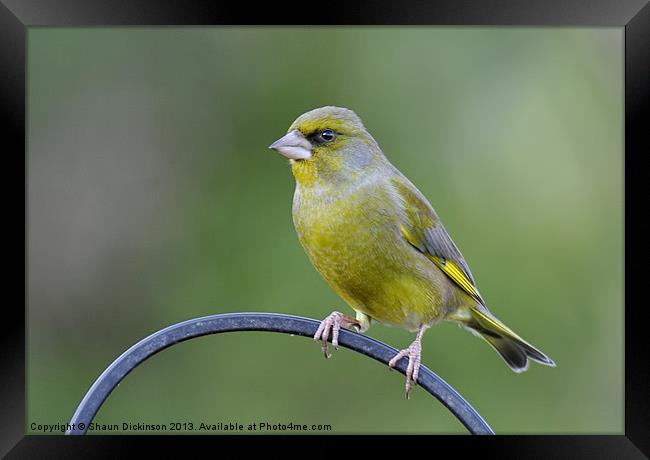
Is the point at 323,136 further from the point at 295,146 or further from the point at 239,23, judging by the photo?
the point at 239,23

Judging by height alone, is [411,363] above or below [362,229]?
below

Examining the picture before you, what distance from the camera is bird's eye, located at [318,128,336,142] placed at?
402 centimetres

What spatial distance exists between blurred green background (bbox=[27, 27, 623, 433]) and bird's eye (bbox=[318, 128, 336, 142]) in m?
1.68

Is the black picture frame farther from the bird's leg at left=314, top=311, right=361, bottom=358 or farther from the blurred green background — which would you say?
the blurred green background

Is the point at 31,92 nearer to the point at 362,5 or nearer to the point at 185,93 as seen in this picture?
the point at 185,93

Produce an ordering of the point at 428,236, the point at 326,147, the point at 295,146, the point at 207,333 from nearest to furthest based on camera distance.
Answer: the point at 207,333 → the point at 295,146 → the point at 326,147 → the point at 428,236

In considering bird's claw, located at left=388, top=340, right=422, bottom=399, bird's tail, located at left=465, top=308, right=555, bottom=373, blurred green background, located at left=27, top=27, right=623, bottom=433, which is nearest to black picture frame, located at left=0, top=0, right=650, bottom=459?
bird's claw, located at left=388, top=340, right=422, bottom=399

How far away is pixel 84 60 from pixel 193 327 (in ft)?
11.2

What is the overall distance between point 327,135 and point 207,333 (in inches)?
43.5

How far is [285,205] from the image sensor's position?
5895 mm

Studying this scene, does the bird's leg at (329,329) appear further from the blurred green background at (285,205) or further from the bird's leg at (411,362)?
the blurred green background at (285,205)

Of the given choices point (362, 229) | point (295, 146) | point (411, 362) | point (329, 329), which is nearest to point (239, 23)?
point (295, 146)

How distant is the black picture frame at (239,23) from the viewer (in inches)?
150

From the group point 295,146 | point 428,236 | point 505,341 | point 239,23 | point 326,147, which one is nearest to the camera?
point 239,23
